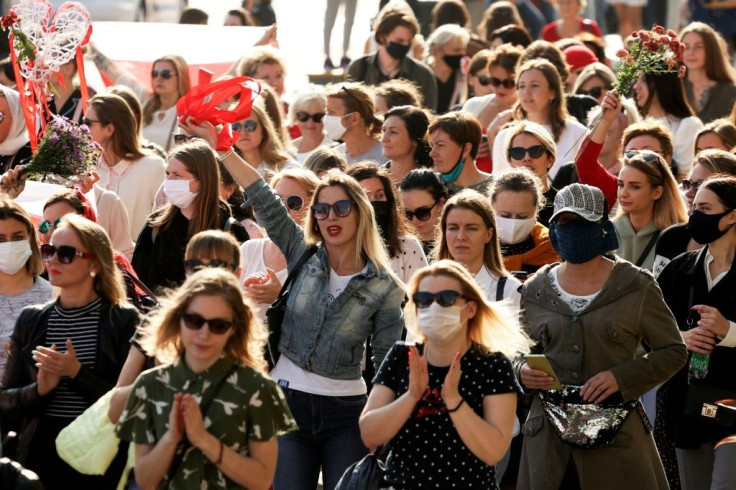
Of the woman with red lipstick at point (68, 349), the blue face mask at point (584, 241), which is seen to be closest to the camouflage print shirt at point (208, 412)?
the woman with red lipstick at point (68, 349)

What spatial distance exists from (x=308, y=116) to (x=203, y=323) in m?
6.30

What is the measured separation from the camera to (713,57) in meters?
13.0

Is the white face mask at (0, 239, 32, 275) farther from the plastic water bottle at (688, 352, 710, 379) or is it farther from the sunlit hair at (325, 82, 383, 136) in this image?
the sunlit hair at (325, 82, 383, 136)

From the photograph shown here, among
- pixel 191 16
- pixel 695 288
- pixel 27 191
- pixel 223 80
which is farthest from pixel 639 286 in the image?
pixel 191 16

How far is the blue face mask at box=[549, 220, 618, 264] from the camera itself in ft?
22.8

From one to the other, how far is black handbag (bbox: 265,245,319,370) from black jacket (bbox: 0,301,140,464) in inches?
26.8

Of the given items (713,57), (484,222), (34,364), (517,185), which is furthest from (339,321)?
(713,57)

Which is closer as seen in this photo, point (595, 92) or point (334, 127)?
point (334, 127)

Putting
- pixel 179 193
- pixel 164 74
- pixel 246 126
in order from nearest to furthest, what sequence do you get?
pixel 179 193 → pixel 246 126 → pixel 164 74

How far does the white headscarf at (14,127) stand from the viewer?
11117mm

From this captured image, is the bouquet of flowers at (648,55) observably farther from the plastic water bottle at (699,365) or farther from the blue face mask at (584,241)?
the blue face mask at (584,241)

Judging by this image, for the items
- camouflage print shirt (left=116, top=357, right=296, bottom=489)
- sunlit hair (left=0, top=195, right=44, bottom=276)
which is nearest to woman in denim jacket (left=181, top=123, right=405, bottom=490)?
camouflage print shirt (left=116, top=357, right=296, bottom=489)

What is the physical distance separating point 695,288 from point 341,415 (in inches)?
79.7

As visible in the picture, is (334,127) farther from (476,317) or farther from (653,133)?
(476,317)
